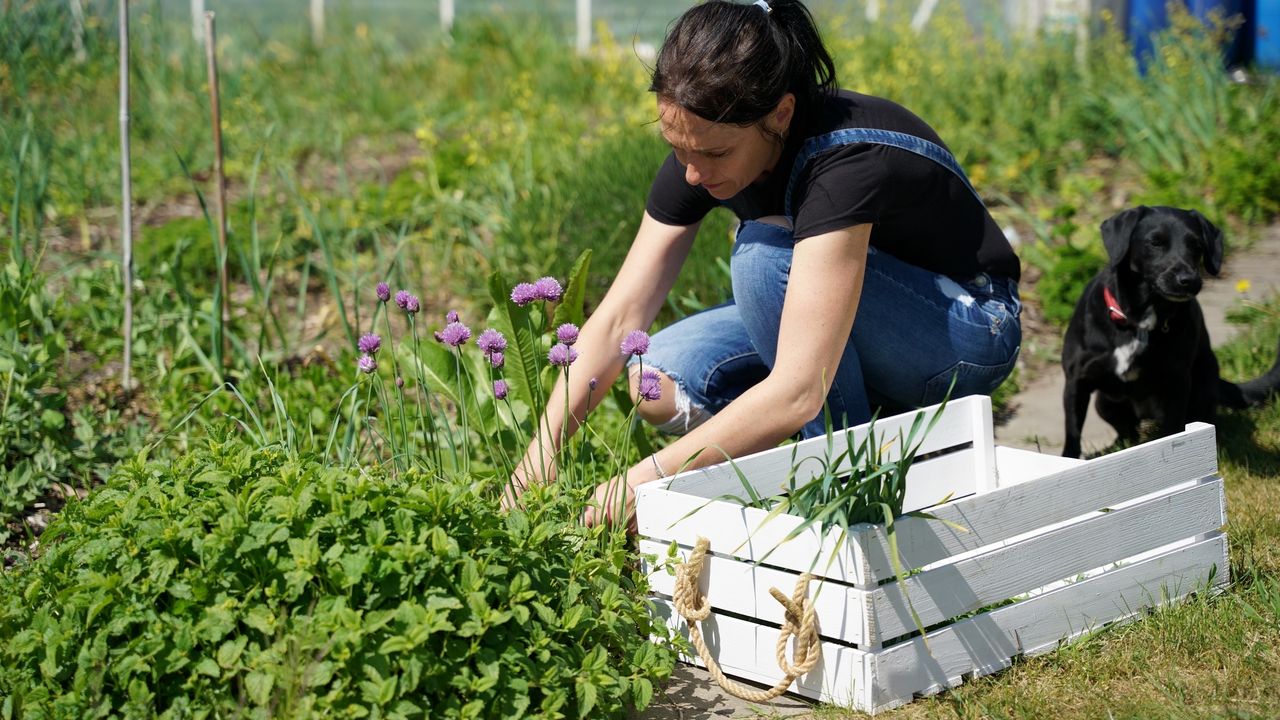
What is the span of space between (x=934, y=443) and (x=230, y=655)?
5.43ft

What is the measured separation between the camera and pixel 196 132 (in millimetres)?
6355

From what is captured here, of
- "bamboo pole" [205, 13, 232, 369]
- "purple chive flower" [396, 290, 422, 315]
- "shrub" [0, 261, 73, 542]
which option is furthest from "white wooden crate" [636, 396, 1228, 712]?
"bamboo pole" [205, 13, 232, 369]

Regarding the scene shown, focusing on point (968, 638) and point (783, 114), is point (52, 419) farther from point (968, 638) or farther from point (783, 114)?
point (968, 638)

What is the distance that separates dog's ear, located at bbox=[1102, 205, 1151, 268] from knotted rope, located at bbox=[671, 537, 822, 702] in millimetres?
1771

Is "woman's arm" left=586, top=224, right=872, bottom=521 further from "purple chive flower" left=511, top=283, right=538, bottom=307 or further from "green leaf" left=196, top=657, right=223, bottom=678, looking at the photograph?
"green leaf" left=196, top=657, right=223, bottom=678

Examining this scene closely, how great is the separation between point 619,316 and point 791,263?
0.46 metres

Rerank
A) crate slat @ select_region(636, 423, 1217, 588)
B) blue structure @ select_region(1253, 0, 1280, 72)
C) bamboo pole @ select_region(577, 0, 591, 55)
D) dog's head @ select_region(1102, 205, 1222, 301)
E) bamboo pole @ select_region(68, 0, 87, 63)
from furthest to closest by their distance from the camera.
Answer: bamboo pole @ select_region(577, 0, 591, 55) → blue structure @ select_region(1253, 0, 1280, 72) → bamboo pole @ select_region(68, 0, 87, 63) → dog's head @ select_region(1102, 205, 1222, 301) → crate slat @ select_region(636, 423, 1217, 588)

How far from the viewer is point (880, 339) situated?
2850 millimetres

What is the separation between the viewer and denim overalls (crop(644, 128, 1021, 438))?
2.76 metres

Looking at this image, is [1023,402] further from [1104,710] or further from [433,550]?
[433,550]

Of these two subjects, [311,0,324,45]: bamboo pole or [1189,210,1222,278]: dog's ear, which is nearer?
[1189,210,1222,278]: dog's ear

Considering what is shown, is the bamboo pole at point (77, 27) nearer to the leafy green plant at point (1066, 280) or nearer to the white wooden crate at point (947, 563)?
the leafy green plant at point (1066, 280)

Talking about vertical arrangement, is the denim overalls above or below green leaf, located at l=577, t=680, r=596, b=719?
above

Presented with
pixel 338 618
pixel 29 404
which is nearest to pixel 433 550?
pixel 338 618
